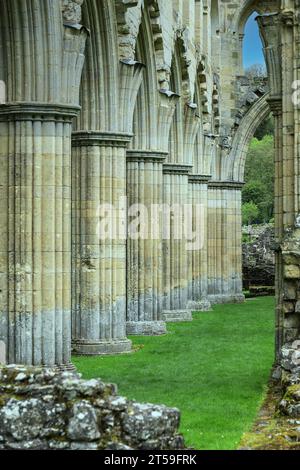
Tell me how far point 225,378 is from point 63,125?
4443mm

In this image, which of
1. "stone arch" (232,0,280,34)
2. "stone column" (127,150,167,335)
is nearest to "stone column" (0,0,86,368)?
"stone column" (127,150,167,335)

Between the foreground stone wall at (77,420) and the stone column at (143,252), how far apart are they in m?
14.7

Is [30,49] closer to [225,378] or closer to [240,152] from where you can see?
[225,378]

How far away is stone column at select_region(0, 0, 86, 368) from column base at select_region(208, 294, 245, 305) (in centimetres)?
2042

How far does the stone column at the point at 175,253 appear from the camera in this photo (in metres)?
26.0

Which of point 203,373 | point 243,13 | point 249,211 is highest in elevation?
point 243,13

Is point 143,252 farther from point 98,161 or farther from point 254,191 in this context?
point 254,191

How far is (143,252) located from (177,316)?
4622mm

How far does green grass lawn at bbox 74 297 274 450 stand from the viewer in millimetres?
10633

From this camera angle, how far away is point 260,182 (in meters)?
76.1

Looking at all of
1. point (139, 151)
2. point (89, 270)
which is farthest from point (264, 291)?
point (89, 270)

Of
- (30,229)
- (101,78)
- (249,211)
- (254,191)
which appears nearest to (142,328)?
(101,78)

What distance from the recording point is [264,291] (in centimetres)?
3991

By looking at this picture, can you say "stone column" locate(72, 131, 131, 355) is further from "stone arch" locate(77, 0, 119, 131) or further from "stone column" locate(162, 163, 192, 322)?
"stone column" locate(162, 163, 192, 322)
